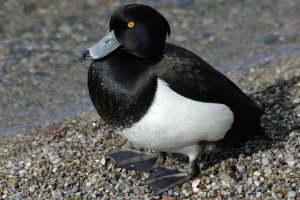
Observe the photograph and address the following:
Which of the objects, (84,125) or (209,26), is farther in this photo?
(209,26)

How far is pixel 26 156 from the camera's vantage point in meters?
5.27

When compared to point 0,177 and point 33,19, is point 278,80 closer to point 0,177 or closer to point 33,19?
point 0,177

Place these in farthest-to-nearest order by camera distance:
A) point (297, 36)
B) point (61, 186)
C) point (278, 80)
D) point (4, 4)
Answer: point (4, 4) → point (297, 36) → point (278, 80) → point (61, 186)

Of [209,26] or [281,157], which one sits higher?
[281,157]

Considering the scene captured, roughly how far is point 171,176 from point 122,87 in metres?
0.89

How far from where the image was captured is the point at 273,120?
550cm

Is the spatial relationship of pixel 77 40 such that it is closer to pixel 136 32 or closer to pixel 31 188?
pixel 31 188

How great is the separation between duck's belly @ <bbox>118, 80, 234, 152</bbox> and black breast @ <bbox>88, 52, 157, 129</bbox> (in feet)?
0.20

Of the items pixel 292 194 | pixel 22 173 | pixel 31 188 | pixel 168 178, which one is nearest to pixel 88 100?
pixel 22 173

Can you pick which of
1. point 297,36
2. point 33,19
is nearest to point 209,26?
point 297,36

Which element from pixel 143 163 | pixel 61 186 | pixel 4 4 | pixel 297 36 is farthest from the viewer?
pixel 4 4

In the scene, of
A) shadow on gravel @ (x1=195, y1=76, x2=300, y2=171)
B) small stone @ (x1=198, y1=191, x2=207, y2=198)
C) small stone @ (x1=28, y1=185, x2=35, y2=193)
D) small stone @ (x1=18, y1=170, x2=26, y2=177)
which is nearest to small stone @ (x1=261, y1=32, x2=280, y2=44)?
shadow on gravel @ (x1=195, y1=76, x2=300, y2=171)

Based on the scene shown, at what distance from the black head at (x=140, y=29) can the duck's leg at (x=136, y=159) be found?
3.07ft

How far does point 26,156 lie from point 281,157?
2.12 m
